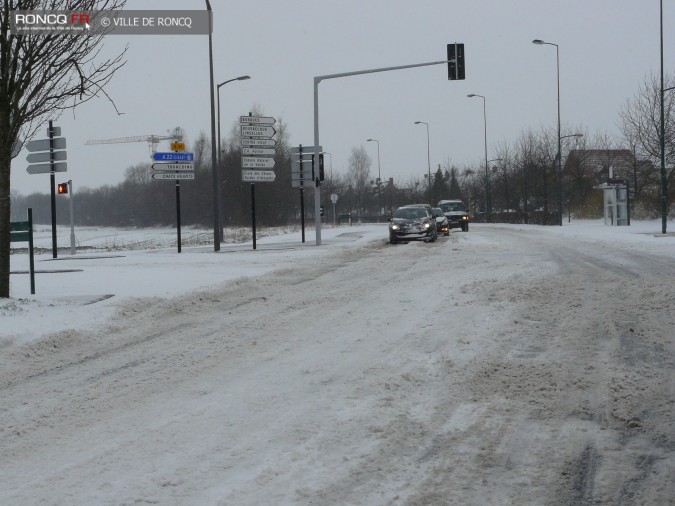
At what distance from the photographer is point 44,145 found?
82.5 feet

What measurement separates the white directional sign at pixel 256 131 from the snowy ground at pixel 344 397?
1747 cm

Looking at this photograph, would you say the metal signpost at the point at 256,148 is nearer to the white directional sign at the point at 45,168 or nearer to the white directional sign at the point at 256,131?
the white directional sign at the point at 256,131

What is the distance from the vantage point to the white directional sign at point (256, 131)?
2897 cm

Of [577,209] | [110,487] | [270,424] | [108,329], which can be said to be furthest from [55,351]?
[577,209]

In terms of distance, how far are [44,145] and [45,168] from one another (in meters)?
0.81

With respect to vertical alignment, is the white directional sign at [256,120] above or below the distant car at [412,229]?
above

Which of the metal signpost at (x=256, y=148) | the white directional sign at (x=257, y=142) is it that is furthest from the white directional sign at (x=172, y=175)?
the white directional sign at (x=257, y=142)

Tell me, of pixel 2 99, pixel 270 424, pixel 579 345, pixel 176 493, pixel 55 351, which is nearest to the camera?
pixel 176 493

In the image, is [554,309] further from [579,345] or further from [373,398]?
[373,398]

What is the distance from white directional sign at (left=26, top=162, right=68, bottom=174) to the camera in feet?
81.6

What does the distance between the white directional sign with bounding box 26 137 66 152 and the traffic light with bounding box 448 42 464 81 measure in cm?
1303

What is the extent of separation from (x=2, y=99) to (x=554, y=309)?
7.82 m

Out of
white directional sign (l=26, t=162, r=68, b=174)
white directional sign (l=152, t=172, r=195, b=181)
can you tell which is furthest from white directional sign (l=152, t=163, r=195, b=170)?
white directional sign (l=26, t=162, r=68, b=174)

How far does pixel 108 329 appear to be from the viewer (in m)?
9.48
